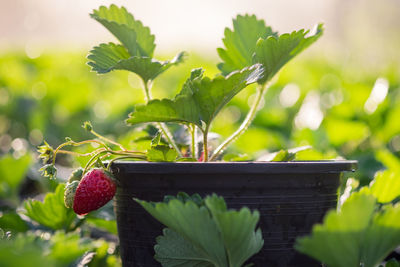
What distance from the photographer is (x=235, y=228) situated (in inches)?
38.7

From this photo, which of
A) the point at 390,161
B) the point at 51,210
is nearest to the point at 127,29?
the point at 51,210

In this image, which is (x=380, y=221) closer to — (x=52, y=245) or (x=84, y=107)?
(x=52, y=245)

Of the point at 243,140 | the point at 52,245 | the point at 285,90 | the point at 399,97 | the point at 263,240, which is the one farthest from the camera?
the point at 285,90

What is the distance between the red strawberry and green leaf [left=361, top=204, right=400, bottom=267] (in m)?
0.52

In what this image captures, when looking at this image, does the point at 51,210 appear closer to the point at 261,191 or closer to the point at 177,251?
the point at 177,251

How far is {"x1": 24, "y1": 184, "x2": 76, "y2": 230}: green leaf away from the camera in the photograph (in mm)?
1443

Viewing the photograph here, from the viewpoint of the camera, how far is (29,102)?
3367mm

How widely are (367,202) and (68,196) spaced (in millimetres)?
621

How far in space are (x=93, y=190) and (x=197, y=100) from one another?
282mm

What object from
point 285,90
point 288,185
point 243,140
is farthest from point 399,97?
point 288,185

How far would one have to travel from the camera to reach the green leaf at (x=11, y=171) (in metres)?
2.14

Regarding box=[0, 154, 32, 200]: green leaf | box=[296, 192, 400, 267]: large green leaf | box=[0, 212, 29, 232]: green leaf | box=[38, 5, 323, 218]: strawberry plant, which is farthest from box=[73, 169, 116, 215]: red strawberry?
box=[0, 154, 32, 200]: green leaf

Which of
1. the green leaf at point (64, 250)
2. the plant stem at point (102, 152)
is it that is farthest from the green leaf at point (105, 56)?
the green leaf at point (64, 250)

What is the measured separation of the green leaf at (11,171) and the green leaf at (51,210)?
70cm
